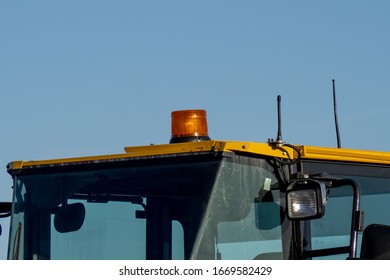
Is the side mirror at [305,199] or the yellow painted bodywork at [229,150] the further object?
the yellow painted bodywork at [229,150]

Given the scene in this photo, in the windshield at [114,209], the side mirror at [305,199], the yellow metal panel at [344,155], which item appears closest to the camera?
the side mirror at [305,199]

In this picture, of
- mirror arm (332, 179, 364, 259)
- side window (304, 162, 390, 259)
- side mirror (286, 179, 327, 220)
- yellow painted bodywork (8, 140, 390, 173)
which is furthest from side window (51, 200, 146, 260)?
mirror arm (332, 179, 364, 259)

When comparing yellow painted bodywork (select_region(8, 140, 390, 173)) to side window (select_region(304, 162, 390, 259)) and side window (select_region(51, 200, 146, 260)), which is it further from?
side window (select_region(51, 200, 146, 260))

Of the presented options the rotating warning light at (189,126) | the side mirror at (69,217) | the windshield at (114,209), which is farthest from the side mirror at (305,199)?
the side mirror at (69,217)

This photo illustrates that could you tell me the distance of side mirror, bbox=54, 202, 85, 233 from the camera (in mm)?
7883

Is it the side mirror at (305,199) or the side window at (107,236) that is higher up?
the side mirror at (305,199)

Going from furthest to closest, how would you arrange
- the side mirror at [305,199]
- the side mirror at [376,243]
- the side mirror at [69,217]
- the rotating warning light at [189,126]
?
the rotating warning light at [189,126], the side mirror at [69,217], the side mirror at [305,199], the side mirror at [376,243]

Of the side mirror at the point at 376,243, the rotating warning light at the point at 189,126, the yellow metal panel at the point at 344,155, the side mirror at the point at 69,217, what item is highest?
the rotating warning light at the point at 189,126

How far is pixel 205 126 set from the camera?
8109 millimetres

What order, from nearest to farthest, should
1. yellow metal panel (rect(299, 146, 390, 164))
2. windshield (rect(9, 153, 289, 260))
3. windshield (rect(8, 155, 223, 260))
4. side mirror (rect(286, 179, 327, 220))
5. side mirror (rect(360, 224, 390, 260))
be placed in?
side mirror (rect(360, 224, 390, 260)) → side mirror (rect(286, 179, 327, 220)) → windshield (rect(9, 153, 289, 260)) → windshield (rect(8, 155, 223, 260)) → yellow metal panel (rect(299, 146, 390, 164))

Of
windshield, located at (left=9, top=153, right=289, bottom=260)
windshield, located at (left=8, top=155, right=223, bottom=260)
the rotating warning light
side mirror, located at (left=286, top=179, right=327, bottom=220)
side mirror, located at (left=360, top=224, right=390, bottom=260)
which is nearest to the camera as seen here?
side mirror, located at (left=360, top=224, right=390, bottom=260)

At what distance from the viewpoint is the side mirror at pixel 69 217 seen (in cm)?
788

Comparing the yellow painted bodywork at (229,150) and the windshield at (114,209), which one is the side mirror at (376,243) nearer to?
the yellow painted bodywork at (229,150)
